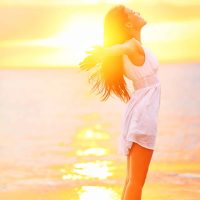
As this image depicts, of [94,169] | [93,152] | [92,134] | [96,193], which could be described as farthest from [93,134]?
[96,193]

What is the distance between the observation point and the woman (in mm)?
4562

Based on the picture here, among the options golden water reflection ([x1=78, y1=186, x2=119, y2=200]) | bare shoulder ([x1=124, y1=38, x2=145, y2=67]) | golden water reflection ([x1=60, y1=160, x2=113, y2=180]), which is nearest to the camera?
bare shoulder ([x1=124, y1=38, x2=145, y2=67])

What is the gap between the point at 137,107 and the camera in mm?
4617

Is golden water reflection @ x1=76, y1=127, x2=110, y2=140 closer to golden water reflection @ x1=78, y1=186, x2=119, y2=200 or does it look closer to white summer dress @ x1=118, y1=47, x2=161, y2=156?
golden water reflection @ x1=78, y1=186, x2=119, y2=200

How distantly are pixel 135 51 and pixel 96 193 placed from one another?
4393 millimetres

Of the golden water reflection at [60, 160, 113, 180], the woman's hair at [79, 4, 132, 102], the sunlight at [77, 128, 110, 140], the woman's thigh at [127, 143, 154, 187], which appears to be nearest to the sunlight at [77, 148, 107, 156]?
the golden water reflection at [60, 160, 113, 180]

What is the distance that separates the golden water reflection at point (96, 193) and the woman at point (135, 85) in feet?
11.3

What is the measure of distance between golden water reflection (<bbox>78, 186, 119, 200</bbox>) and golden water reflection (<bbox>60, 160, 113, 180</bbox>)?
1.11m

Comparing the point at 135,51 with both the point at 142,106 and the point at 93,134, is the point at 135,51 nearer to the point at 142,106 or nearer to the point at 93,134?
the point at 142,106

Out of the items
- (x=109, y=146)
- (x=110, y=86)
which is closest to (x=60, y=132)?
(x=109, y=146)

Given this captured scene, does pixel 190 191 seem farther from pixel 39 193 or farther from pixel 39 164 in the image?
pixel 39 164

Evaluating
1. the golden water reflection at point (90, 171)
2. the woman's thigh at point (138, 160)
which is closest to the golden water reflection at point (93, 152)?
the golden water reflection at point (90, 171)

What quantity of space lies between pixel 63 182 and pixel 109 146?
6.97 metres

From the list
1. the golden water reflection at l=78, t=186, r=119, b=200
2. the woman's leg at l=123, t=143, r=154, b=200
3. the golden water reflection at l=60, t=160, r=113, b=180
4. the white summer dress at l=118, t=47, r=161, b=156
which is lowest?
the golden water reflection at l=78, t=186, r=119, b=200
